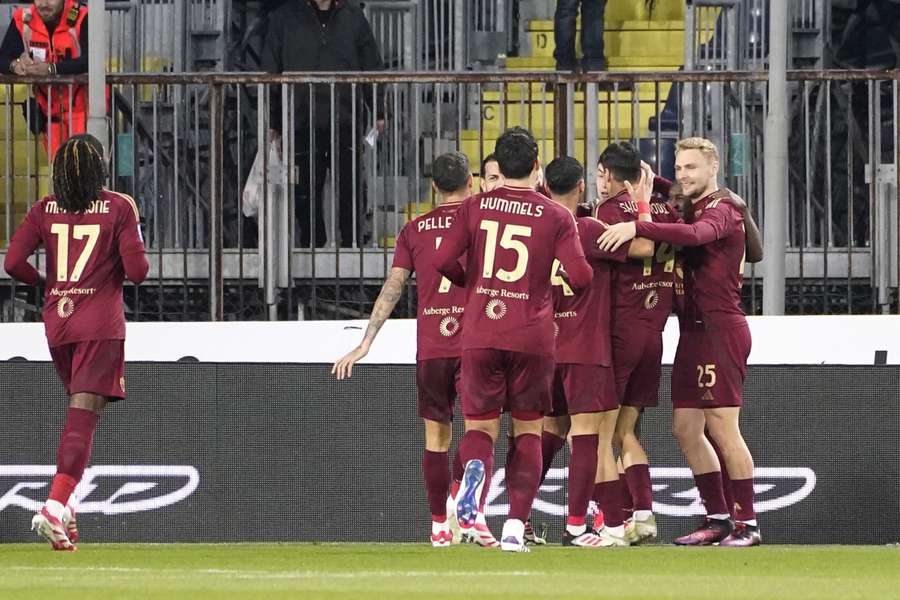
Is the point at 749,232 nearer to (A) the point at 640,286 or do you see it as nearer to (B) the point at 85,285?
(A) the point at 640,286

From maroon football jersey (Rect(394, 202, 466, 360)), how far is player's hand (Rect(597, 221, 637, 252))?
0.77 m

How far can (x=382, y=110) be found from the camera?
15188 mm

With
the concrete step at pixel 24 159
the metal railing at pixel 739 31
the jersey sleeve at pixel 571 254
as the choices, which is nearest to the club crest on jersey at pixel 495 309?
Result: the jersey sleeve at pixel 571 254

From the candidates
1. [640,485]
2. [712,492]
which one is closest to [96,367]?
[640,485]

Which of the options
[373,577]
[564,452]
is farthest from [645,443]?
[373,577]

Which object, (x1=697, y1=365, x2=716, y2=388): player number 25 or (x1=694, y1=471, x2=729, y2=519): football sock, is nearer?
(x1=697, y1=365, x2=716, y2=388): player number 25

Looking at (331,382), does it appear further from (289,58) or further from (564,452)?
(289,58)

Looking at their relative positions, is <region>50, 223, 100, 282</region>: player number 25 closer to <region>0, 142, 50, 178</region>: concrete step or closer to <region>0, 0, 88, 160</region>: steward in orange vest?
<region>0, 142, 50, 178</region>: concrete step

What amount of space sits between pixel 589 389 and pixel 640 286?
640 mm

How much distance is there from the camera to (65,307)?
1066 centimetres

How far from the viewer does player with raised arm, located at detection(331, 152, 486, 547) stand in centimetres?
1085

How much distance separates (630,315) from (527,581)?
297 centimetres

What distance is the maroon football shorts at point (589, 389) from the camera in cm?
1084

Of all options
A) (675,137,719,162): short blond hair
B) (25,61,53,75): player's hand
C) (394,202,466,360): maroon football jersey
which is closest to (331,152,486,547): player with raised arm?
(394,202,466,360): maroon football jersey
